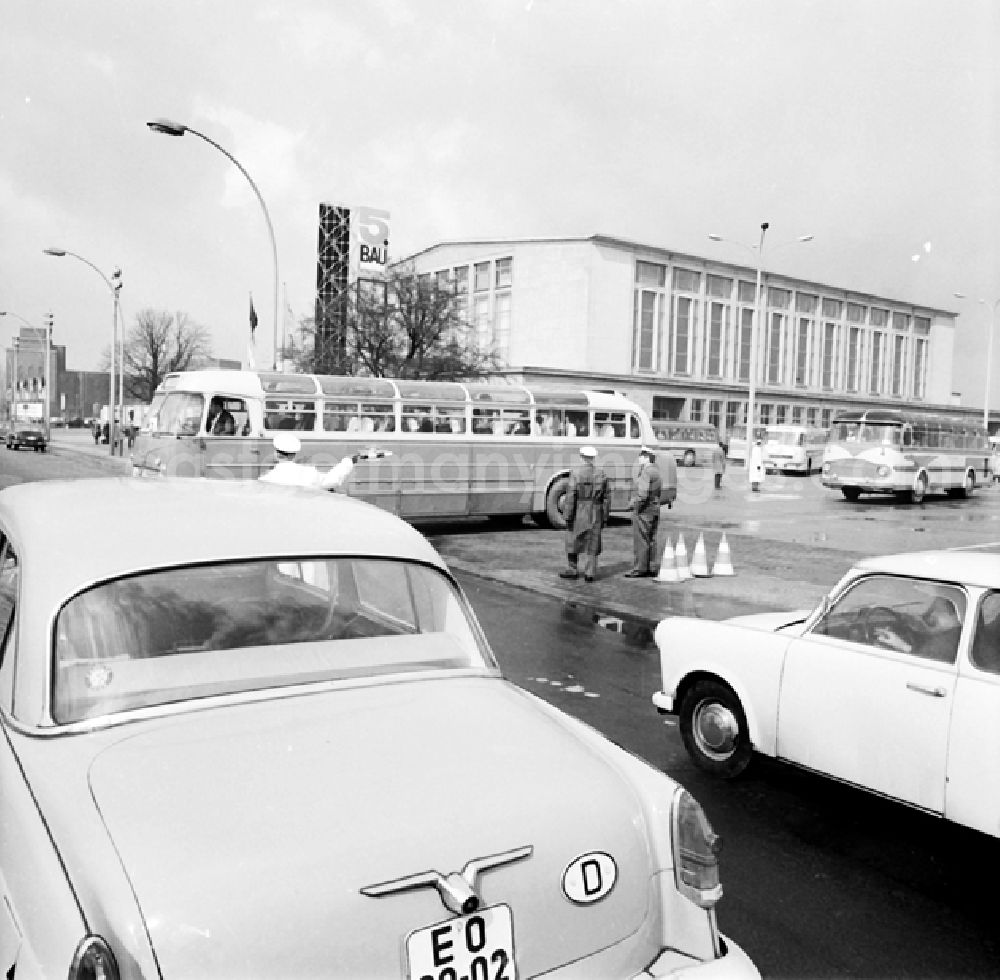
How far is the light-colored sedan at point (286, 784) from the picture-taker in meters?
Answer: 1.98

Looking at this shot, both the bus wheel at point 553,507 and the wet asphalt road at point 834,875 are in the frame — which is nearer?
the wet asphalt road at point 834,875

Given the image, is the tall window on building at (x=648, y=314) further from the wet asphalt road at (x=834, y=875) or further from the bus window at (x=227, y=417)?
the wet asphalt road at (x=834, y=875)

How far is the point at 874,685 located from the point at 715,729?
3.64 feet

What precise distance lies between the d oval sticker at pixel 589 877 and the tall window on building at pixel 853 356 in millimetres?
84650

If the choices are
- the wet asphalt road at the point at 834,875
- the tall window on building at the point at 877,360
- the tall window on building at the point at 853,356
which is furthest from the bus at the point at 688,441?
the wet asphalt road at the point at 834,875

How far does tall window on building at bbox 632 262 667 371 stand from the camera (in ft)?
211

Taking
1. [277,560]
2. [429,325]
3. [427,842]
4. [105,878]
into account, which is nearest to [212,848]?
[105,878]

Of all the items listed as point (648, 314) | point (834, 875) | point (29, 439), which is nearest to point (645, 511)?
point (834, 875)

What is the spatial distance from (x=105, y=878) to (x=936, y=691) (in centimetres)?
361

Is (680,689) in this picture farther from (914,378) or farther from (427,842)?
(914,378)

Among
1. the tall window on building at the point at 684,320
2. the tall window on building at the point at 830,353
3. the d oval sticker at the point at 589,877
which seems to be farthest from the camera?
the tall window on building at the point at 830,353

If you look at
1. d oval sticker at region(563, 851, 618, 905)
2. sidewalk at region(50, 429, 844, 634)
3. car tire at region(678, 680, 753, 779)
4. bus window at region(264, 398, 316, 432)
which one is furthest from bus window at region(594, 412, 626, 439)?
d oval sticker at region(563, 851, 618, 905)

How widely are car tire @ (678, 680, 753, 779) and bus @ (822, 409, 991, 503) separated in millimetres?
25055

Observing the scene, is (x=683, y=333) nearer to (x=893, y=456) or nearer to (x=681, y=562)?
(x=893, y=456)
